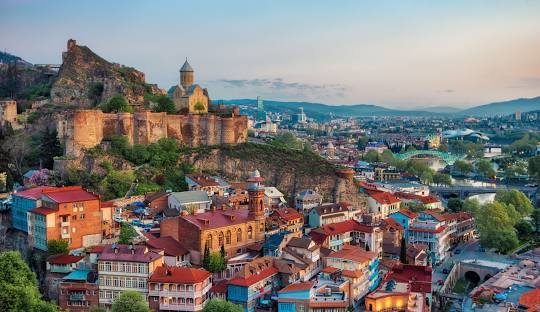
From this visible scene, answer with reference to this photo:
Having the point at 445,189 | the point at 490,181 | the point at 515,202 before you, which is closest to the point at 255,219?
the point at 515,202

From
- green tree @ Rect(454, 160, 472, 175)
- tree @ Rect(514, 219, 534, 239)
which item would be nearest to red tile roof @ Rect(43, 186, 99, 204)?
tree @ Rect(514, 219, 534, 239)

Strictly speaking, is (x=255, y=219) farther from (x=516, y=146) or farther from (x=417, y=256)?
(x=516, y=146)

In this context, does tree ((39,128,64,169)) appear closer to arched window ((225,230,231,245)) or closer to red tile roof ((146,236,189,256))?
red tile roof ((146,236,189,256))

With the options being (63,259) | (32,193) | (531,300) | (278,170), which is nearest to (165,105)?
(278,170)

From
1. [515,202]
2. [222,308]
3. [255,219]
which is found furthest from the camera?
[515,202]

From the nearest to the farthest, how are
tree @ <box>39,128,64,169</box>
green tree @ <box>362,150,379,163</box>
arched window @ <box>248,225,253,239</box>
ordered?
arched window @ <box>248,225,253,239</box>
tree @ <box>39,128,64,169</box>
green tree @ <box>362,150,379,163</box>

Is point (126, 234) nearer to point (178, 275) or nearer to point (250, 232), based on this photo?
point (178, 275)
